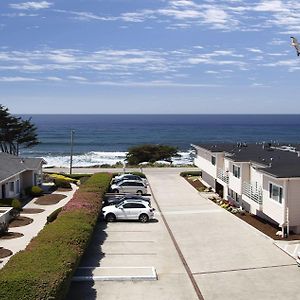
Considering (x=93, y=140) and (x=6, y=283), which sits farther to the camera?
(x=93, y=140)

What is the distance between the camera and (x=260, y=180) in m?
30.4

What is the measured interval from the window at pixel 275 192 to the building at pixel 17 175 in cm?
1888

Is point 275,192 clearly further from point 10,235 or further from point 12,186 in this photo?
point 12,186

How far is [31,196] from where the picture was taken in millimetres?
41531

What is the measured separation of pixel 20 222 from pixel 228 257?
1413 centimetres

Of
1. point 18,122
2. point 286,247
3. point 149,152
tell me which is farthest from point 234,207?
point 149,152

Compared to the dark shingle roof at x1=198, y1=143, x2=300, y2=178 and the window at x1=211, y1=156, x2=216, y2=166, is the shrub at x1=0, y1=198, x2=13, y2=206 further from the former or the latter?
the window at x1=211, y1=156, x2=216, y2=166

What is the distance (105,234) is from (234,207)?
A: 11723 mm

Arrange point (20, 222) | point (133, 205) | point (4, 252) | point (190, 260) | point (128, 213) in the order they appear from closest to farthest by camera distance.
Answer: point (190, 260), point (4, 252), point (20, 222), point (128, 213), point (133, 205)

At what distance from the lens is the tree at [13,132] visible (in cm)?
6700

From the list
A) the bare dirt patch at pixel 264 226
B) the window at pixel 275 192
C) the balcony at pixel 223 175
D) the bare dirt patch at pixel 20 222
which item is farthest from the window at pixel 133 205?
the balcony at pixel 223 175

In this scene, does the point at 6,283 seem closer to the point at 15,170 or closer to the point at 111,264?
the point at 111,264

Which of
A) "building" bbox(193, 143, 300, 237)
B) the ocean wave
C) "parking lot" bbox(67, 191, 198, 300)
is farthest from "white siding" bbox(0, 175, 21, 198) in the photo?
the ocean wave

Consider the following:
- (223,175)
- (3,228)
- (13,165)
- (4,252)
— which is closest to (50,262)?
(4,252)
